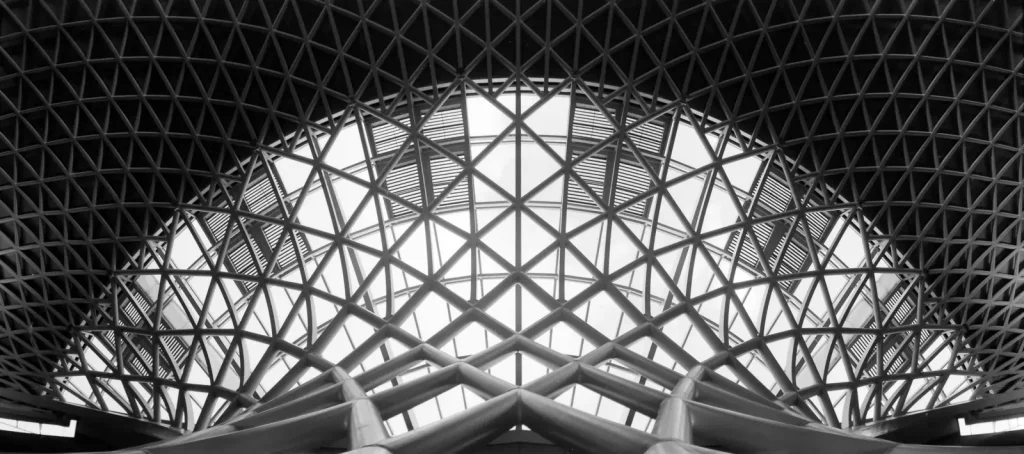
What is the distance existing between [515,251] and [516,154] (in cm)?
418

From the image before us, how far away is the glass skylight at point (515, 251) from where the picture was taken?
107 feet

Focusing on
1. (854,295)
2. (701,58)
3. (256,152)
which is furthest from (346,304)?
(854,295)

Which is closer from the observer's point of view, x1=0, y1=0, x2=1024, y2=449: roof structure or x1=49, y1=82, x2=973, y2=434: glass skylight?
x1=0, y1=0, x2=1024, y2=449: roof structure

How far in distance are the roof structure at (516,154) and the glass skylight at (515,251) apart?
6.6 inches

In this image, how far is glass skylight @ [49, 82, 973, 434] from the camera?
32.7 metres

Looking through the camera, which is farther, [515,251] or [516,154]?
[515,251]

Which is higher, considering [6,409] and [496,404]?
[6,409]

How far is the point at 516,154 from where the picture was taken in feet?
108

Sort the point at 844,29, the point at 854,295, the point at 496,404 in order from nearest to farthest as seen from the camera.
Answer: the point at 496,404 → the point at 844,29 → the point at 854,295

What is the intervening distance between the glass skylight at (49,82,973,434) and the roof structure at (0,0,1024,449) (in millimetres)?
168

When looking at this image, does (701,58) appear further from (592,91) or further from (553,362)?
(553,362)

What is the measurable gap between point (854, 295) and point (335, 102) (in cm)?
2287

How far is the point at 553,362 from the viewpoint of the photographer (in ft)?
90.1

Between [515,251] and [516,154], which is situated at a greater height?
[516,154]
